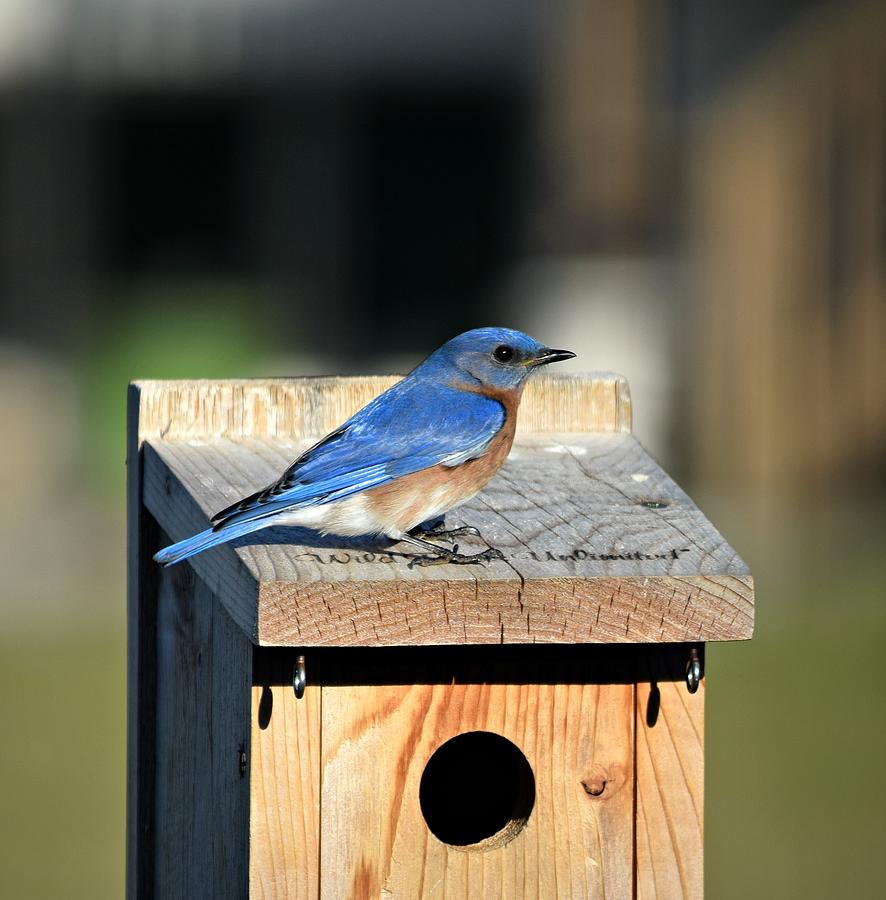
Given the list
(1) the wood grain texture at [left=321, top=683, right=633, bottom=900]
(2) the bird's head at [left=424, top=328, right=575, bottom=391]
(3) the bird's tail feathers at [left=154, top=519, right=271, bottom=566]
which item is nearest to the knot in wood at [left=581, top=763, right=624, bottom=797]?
(1) the wood grain texture at [left=321, top=683, right=633, bottom=900]

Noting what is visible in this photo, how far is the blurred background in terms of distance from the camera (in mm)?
11938

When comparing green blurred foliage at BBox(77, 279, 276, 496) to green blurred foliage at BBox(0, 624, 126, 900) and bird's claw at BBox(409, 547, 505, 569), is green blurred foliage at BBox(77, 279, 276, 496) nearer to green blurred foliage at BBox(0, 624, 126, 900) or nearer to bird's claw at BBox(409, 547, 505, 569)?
green blurred foliage at BBox(0, 624, 126, 900)

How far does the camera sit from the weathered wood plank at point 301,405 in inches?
141

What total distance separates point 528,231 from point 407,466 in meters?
9.66

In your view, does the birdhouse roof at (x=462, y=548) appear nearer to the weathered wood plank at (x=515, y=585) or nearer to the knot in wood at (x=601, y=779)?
the weathered wood plank at (x=515, y=585)

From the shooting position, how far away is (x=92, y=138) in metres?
12.8

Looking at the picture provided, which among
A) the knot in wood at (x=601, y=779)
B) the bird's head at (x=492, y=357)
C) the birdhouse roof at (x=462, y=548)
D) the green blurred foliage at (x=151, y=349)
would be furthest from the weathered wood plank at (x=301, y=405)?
the green blurred foliage at (x=151, y=349)

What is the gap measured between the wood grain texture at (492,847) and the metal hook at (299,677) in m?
0.09

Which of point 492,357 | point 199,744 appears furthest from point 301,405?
point 199,744

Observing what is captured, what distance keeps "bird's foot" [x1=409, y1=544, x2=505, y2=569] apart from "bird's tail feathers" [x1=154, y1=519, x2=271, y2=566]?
10.2 inches

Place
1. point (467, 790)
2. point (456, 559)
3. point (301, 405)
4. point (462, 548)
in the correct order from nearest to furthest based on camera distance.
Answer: point (456, 559), point (462, 548), point (467, 790), point (301, 405)

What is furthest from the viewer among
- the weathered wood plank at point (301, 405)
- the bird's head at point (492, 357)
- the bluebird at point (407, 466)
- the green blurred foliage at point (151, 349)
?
the green blurred foliage at point (151, 349)

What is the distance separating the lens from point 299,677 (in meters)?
2.67

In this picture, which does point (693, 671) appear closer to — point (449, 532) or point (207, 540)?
point (449, 532)
